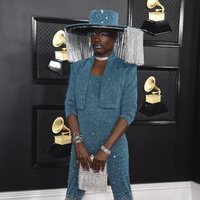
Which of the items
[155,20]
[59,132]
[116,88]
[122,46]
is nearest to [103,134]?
[116,88]

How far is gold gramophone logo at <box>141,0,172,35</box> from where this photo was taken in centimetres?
223

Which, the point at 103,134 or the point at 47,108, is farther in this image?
the point at 47,108

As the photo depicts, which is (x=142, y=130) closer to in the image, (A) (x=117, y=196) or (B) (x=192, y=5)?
(A) (x=117, y=196)

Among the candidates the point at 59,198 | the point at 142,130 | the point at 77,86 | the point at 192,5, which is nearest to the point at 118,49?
the point at 77,86

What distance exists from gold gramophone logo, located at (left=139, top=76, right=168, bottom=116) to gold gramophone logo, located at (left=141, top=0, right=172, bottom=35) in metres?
0.35

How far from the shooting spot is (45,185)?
2172mm

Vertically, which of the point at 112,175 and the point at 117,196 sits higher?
the point at 112,175

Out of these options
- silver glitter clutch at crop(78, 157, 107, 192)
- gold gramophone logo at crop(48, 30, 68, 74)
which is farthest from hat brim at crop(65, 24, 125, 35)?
silver glitter clutch at crop(78, 157, 107, 192)

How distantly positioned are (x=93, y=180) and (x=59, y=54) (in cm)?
97

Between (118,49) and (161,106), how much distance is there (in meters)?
0.87

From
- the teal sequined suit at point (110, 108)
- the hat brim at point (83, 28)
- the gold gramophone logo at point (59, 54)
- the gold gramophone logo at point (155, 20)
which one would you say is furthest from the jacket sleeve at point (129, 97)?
the gold gramophone logo at point (155, 20)

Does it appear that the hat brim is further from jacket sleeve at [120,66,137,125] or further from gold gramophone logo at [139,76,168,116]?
gold gramophone logo at [139,76,168,116]

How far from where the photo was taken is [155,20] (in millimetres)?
2238

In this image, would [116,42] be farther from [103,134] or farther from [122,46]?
[103,134]
